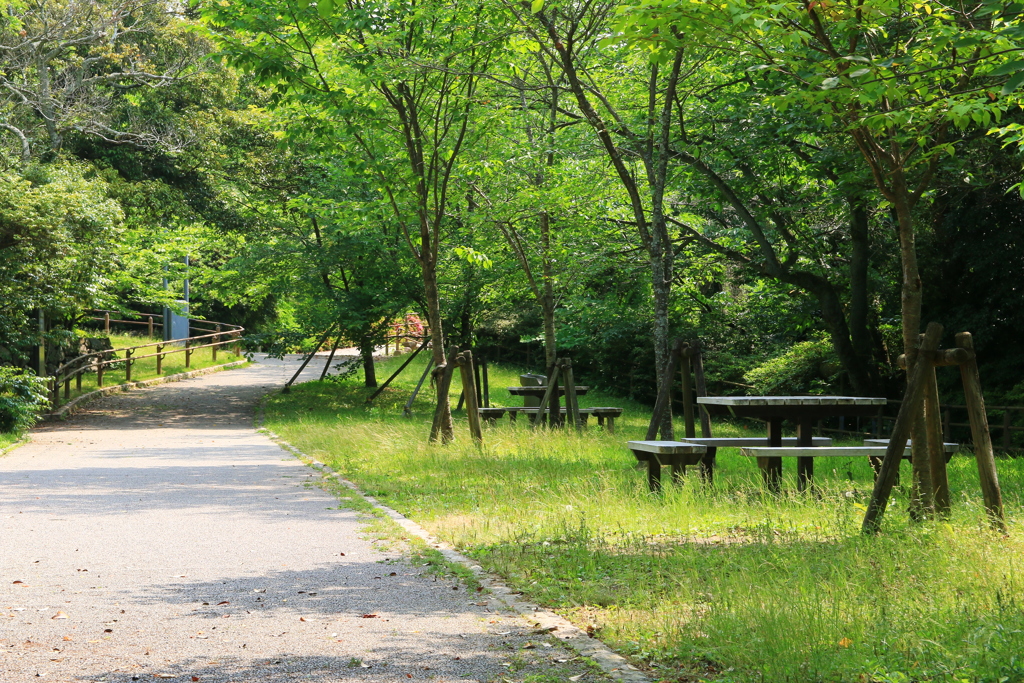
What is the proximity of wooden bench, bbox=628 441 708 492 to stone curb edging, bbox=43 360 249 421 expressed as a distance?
1640 cm

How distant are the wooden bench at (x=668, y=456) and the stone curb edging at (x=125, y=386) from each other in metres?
16.4

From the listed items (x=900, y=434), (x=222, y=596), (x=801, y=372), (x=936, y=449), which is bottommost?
(x=222, y=596)

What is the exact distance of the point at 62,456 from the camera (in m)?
14.4

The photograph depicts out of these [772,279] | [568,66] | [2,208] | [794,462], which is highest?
[568,66]

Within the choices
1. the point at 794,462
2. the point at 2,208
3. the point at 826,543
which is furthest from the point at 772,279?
the point at 2,208

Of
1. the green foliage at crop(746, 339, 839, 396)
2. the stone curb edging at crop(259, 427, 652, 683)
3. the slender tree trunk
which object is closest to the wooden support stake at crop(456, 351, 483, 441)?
the stone curb edging at crop(259, 427, 652, 683)

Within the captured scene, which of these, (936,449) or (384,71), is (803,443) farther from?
(384,71)

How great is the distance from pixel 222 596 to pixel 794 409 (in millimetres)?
5694

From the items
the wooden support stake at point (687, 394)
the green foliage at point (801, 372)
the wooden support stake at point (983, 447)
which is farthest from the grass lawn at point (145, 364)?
the wooden support stake at point (983, 447)

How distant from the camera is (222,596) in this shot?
18.8 feet

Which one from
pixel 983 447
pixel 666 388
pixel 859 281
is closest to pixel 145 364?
pixel 859 281

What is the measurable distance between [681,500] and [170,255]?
20682 mm

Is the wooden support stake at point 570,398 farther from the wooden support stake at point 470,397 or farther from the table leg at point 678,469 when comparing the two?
the table leg at point 678,469

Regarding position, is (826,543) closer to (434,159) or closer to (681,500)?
(681,500)
